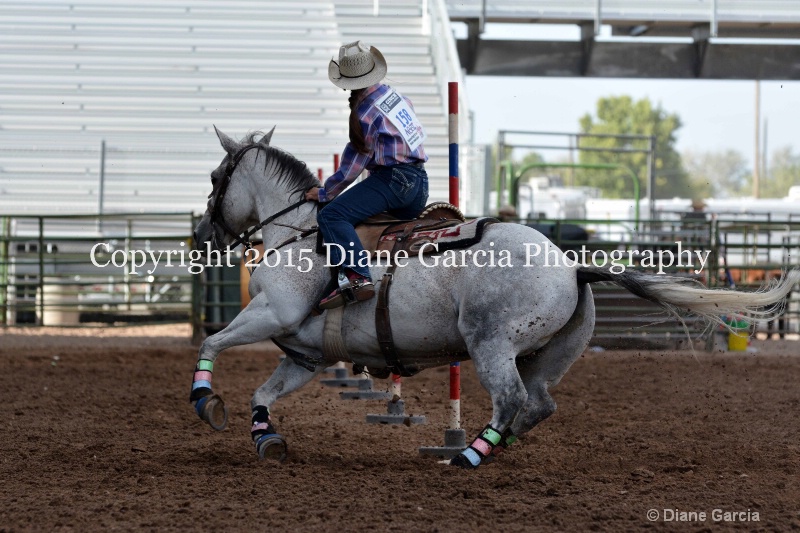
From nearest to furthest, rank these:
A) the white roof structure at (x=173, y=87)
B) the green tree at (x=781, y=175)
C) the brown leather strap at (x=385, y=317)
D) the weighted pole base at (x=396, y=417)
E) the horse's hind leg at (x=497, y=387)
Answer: the horse's hind leg at (x=497, y=387) < the brown leather strap at (x=385, y=317) < the weighted pole base at (x=396, y=417) < the white roof structure at (x=173, y=87) < the green tree at (x=781, y=175)

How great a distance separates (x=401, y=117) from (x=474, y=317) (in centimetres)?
119

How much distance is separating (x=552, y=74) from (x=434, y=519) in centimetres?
1600

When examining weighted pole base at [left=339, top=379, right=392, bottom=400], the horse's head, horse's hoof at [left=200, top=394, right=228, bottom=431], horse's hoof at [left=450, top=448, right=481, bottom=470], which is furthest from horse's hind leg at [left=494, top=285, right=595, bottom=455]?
weighted pole base at [left=339, top=379, right=392, bottom=400]

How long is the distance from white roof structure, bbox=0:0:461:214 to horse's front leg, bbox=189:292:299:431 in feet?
39.4

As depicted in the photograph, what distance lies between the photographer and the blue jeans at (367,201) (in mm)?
5297

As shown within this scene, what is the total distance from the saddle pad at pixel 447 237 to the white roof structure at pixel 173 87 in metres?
12.0

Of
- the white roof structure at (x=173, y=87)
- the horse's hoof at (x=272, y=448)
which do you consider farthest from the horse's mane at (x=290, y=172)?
the white roof structure at (x=173, y=87)

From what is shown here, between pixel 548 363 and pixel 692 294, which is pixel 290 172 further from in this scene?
pixel 692 294

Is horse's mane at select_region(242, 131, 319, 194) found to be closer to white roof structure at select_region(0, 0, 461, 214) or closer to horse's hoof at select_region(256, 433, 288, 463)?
horse's hoof at select_region(256, 433, 288, 463)

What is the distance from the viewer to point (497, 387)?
4.93m

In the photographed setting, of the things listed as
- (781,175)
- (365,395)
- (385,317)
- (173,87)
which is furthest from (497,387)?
(781,175)

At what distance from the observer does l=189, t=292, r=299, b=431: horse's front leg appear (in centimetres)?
522

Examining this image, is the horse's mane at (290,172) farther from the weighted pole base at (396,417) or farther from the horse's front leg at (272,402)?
the weighted pole base at (396,417)

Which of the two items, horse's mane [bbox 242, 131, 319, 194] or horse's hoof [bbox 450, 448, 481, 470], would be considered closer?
horse's hoof [bbox 450, 448, 481, 470]
